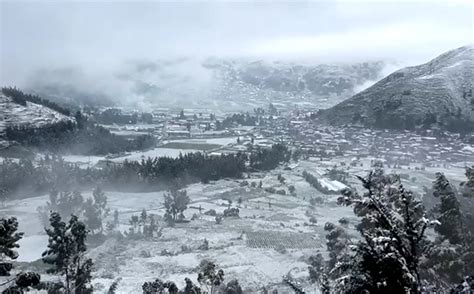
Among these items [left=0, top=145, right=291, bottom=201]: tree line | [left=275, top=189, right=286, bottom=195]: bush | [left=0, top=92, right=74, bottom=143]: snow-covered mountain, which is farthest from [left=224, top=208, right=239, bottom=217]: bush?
[left=0, top=92, right=74, bottom=143]: snow-covered mountain

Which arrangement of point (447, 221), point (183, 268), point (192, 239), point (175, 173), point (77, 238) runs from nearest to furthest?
point (77, 238)
point (447, 221)
point (183, 268)
point (192, 239)
point (175, 173)

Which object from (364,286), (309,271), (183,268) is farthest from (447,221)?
(183,268)

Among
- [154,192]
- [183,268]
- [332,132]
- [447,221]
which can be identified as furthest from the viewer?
[332,132]

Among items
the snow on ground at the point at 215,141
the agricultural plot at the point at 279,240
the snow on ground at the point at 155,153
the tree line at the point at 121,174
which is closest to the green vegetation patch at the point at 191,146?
the snow on ground at the point at 215,141

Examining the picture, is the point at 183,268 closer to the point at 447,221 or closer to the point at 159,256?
the point at 159,256

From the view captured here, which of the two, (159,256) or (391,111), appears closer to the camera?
(159,256)

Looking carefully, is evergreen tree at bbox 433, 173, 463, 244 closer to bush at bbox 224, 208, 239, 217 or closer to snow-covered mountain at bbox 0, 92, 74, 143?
bush at bbox 224, 208, 239, 217

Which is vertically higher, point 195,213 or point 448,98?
point 448,98
